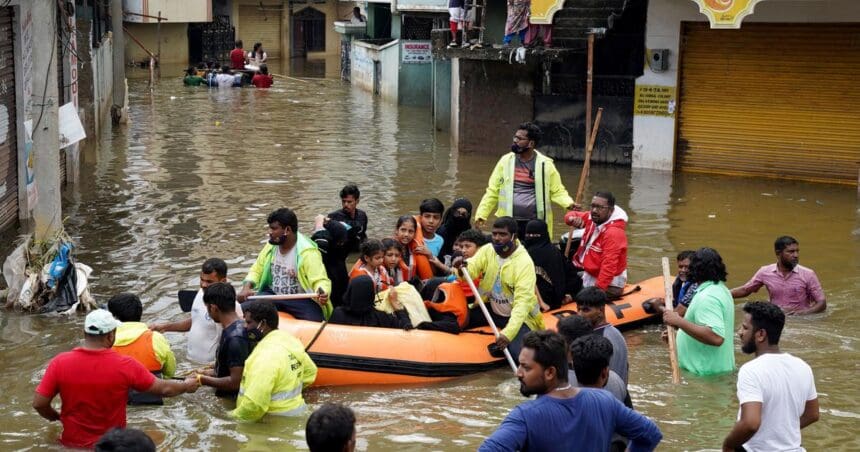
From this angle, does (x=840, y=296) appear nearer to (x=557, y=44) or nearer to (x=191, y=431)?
(x=191, y=431)

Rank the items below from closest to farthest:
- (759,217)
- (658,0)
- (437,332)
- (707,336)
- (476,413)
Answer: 1. (707,336)
2. (476,413)
3. (437,332)
4. (759,217)
5. (658,0)

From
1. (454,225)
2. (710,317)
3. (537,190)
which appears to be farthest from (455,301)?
(710,317)

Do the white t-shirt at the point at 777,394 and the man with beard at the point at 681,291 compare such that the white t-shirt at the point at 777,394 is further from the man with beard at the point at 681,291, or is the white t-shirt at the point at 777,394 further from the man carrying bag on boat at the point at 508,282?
the man carrying bag on boat at the point at 508,282

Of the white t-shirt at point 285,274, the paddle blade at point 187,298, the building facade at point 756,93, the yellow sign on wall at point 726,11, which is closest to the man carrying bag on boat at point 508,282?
the white t-shirt at point 285,274

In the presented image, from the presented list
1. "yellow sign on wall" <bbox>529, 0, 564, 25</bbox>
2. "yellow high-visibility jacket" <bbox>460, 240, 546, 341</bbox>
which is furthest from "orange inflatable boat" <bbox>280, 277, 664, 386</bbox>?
"yellow sign on wall" <bbox>529, 0, 564, 25</bbox>

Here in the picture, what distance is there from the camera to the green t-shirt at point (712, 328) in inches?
307

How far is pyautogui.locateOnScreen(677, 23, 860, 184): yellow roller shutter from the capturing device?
17.9m

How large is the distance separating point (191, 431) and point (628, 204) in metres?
9.96

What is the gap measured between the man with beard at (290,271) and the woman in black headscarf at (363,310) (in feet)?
0.54

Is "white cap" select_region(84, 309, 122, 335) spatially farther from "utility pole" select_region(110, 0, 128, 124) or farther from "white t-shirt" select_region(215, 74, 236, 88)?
"white t-shirt" select_region(215, 74, 236, 88)

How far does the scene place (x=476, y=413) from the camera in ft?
27.9

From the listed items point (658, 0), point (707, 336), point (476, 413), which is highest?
point (658, 0)

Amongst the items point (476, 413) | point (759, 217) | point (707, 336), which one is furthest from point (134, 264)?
point (759, 217)

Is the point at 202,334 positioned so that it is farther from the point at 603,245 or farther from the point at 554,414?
the point at 554,414
